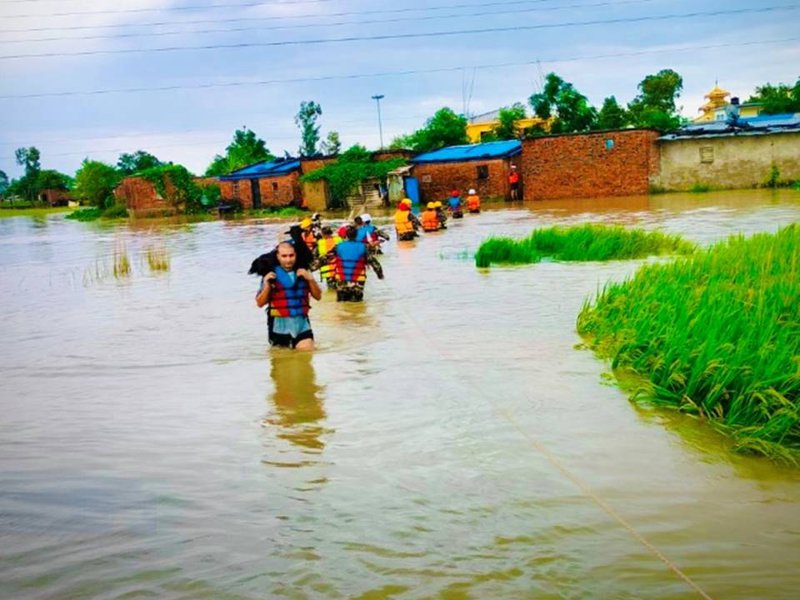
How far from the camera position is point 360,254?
462 inches

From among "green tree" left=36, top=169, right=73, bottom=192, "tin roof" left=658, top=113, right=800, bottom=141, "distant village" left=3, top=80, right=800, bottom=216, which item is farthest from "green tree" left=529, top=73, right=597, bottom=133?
"green tree" left=36, top=169, right=73, bottom=192

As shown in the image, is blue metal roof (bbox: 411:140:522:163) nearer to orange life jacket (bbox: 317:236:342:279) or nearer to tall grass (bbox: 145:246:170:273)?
tall grass (bbox: 145:246:170:273)

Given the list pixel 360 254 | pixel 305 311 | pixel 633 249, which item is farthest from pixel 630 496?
pixel 633 249

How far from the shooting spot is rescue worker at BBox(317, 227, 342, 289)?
41.0 ft

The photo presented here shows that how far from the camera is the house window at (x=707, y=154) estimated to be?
3576cm

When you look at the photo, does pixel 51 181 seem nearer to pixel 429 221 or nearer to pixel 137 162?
pixel 137 162

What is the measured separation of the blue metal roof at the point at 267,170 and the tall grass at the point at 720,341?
39775 millimetres

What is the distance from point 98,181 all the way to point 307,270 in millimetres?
66177

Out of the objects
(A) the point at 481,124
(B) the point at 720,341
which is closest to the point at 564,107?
(A) the point at 481,124

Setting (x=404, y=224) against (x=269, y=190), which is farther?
(x=269, y=190)

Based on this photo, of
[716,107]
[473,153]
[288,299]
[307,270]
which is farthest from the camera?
[716,107]

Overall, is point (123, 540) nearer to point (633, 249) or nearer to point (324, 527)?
point (324, 527)

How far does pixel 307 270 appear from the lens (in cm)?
800

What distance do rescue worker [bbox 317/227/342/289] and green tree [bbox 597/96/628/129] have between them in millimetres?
39349
